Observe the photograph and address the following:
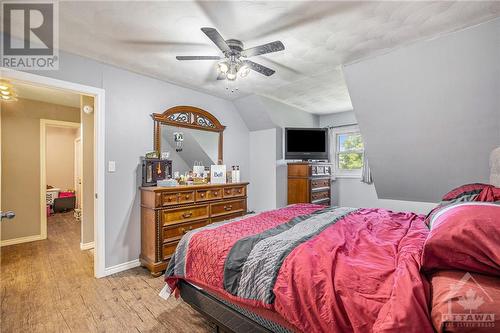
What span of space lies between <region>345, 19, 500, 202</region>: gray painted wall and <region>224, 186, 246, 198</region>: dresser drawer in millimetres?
1999

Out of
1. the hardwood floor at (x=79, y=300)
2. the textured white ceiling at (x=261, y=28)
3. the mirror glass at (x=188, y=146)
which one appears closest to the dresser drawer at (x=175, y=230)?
the hardwood floor at (x=79, y=300)

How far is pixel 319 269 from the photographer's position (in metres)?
1.17

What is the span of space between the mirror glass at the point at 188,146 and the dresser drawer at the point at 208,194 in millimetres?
560

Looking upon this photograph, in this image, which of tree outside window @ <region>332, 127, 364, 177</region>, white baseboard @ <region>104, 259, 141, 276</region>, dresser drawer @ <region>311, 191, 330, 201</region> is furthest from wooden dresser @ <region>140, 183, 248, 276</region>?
tree outside window @ <region>332, 127, 364, 177</region>

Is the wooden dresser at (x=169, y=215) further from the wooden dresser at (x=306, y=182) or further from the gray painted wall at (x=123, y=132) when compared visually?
the wooden dresser at (x=306, y=182)

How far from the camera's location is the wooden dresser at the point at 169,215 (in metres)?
2.72

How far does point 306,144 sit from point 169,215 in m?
2.85

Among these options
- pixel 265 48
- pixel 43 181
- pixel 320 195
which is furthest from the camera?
pixel 320 195

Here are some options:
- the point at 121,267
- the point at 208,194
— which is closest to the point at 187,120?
the point at 208,194

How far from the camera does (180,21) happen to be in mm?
1998

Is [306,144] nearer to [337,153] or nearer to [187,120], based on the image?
[337,153]

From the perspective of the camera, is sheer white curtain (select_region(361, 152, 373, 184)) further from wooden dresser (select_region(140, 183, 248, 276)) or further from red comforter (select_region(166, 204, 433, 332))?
wooden dresser (select_region(140, 183, 248, 276))

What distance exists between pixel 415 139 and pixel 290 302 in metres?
2.86

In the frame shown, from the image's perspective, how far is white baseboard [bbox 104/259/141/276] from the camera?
2747mm
